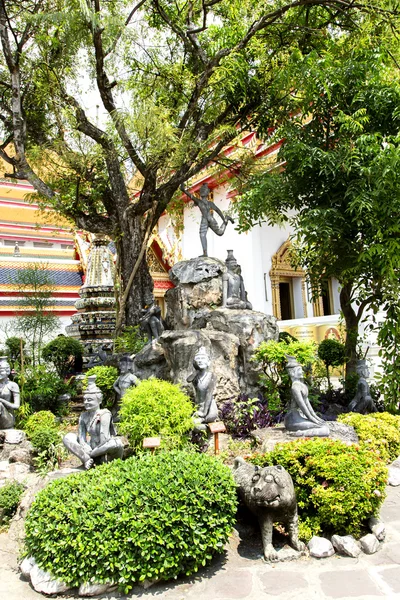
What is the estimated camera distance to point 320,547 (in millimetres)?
3537

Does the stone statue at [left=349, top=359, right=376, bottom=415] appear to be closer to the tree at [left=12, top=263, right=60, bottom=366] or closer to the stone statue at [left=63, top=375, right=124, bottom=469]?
the stone statue at [left=63, top=375, right=124, bottom=469]

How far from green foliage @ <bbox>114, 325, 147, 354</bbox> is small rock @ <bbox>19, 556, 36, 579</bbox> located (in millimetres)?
4964

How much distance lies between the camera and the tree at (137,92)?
25.2ft

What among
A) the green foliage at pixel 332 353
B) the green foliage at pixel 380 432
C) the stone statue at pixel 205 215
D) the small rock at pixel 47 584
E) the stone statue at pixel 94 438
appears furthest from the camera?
the green foliage at pixel 332 353

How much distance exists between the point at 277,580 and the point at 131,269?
20.8 feet

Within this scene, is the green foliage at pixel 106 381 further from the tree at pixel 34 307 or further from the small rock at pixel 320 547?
the small rock at pixel 320 547

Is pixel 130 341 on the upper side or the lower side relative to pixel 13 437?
upper

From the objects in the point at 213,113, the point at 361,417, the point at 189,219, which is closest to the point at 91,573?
the point at 361,417

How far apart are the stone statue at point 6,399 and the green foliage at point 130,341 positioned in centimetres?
251

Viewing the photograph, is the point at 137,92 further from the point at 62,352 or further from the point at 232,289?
the point at 62,352

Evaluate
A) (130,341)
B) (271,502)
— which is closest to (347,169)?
(271,502)

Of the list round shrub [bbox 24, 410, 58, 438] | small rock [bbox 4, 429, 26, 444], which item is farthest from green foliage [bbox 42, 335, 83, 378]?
small rock [bbox 4, 429, 26, 444]

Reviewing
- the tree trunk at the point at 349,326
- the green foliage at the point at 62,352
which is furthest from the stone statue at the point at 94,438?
the green foliage at the point at 62,352

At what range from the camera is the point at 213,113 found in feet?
29.8
